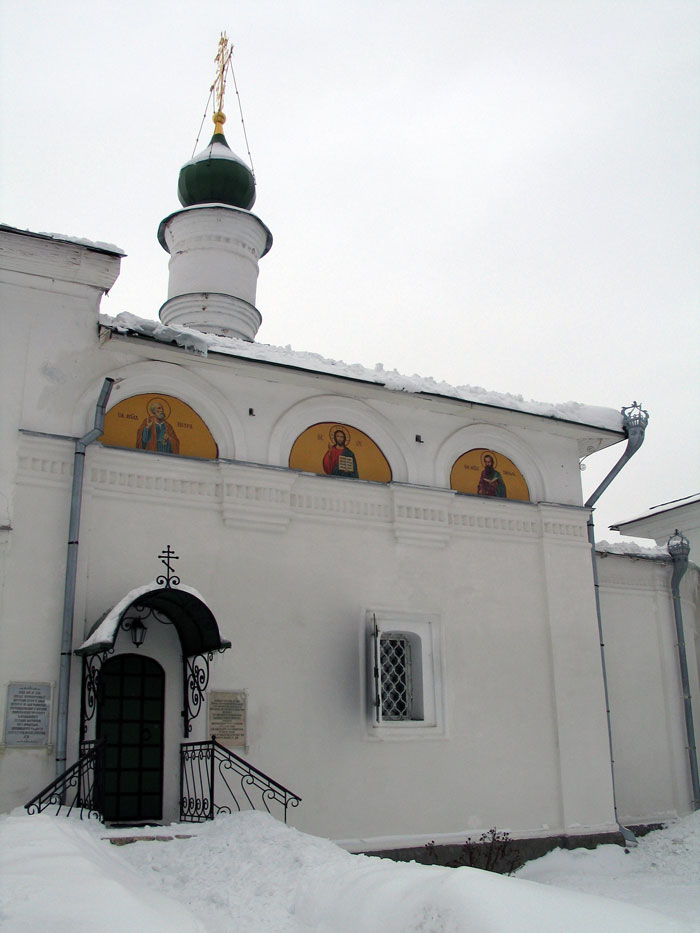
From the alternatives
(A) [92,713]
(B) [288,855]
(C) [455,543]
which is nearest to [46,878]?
(B) [288,855]

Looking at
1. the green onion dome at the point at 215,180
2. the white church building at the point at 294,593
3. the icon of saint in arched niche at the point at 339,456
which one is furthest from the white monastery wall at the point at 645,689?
the green onion dome at the point at 215,180

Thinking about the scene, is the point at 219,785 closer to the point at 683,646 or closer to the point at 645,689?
the point at 645,689

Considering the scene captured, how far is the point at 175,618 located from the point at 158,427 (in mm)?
1660

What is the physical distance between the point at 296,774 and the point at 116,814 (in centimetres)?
149

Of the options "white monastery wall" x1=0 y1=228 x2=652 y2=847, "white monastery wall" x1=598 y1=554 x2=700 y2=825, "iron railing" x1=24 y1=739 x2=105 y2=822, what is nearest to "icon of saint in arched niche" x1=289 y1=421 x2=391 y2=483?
"white monastery wall" x1=0 y1=228 x2=652 y2=847

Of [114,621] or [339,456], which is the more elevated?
[339,456]

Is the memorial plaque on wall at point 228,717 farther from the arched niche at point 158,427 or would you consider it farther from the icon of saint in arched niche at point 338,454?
the icon of saint in arched niche at point 338,454

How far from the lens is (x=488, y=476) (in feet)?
31.8

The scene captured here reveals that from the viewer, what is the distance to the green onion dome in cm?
1288

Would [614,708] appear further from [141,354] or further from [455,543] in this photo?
[141,354]

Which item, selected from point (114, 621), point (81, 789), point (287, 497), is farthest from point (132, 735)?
point (287, 497)

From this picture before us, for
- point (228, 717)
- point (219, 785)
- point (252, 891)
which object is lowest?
point (252, 891)

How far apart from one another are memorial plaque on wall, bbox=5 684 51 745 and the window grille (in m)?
3.04

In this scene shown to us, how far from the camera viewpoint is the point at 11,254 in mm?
7516
